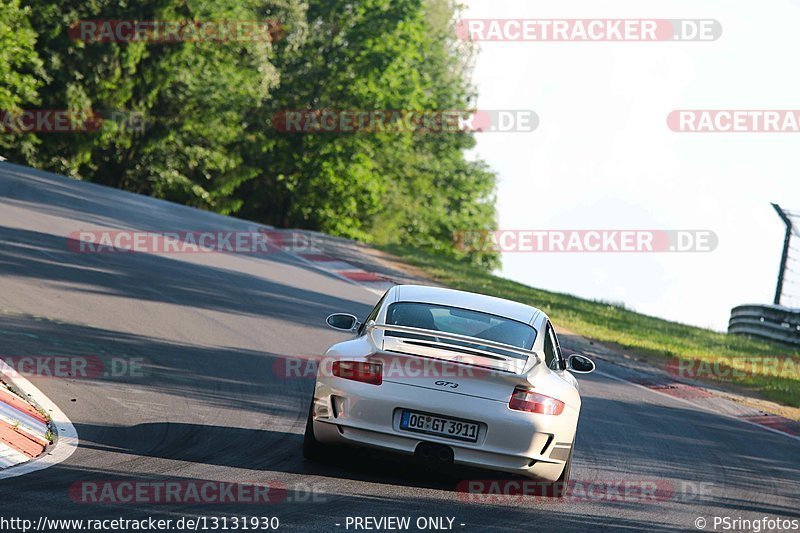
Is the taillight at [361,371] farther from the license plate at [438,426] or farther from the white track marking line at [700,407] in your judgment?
the white track marking line at [700,407]

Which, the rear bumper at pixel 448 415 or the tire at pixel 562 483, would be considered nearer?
the rear bumper at pixel 448 415

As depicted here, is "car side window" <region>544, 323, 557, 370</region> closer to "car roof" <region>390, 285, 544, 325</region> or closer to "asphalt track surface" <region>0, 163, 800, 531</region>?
"car roof" <region>390, 285, 544, 325</region>

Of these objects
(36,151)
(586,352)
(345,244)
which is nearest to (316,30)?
(36,151)

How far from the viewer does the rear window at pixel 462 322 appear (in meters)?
8.76

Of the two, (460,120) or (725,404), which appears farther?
(460,120)

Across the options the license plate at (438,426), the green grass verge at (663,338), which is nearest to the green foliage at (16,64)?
the green grass verge at (663,338)

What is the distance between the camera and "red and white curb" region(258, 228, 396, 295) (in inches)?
888

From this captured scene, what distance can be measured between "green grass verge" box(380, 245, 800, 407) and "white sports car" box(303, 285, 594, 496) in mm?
10112

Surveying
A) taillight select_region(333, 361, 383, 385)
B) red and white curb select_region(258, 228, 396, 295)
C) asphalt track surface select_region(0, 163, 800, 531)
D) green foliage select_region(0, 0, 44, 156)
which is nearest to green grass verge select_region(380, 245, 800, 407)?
red and white curb select_region(258, 228, 396, 295)

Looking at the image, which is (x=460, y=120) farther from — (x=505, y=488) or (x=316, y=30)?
(x=505, y=488)

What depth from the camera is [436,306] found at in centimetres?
902

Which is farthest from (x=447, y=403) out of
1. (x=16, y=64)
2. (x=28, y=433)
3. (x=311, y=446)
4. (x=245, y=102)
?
(x=245, y=102)

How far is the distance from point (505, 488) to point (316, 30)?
48304 mm

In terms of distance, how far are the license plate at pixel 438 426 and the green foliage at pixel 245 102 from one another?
143 feet
